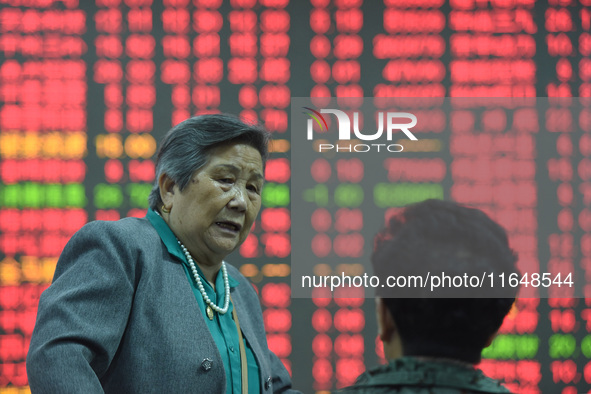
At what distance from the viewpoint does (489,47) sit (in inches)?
66.4

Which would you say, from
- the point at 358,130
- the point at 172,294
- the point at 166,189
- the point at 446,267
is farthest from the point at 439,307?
the point at 358,130

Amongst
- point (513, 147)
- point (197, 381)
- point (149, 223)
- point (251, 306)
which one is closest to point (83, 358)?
point (197, 381)

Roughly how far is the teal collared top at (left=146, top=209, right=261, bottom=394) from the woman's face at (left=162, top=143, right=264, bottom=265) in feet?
Answer: 0.10

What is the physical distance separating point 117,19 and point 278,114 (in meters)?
0.55

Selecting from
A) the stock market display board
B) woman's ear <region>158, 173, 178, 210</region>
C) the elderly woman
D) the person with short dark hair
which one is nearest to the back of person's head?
the person with short dark hair

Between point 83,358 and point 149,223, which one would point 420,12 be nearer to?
point 149,223

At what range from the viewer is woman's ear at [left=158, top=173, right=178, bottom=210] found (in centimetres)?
105

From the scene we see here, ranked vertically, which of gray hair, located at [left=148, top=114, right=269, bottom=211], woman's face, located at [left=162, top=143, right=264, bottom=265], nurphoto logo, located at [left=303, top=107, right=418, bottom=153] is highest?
nurphoto logo, located at [left=303, top=107, right=418, bottom=153]

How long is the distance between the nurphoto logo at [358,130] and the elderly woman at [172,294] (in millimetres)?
546

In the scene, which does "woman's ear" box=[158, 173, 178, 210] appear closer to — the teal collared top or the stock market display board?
the teal collared top

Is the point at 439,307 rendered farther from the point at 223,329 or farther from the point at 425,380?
the point at 223,329

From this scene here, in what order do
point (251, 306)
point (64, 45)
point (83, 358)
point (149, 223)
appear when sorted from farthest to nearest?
1. point (64, 45)
2. point (251, 306)
3. point (149, 223)
4. point (83, 358)

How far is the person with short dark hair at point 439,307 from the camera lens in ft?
1.77

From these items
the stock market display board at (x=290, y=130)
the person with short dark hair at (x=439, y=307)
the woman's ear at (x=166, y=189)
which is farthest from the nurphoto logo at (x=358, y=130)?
the person with short dark hair at (x=439, y=307)
